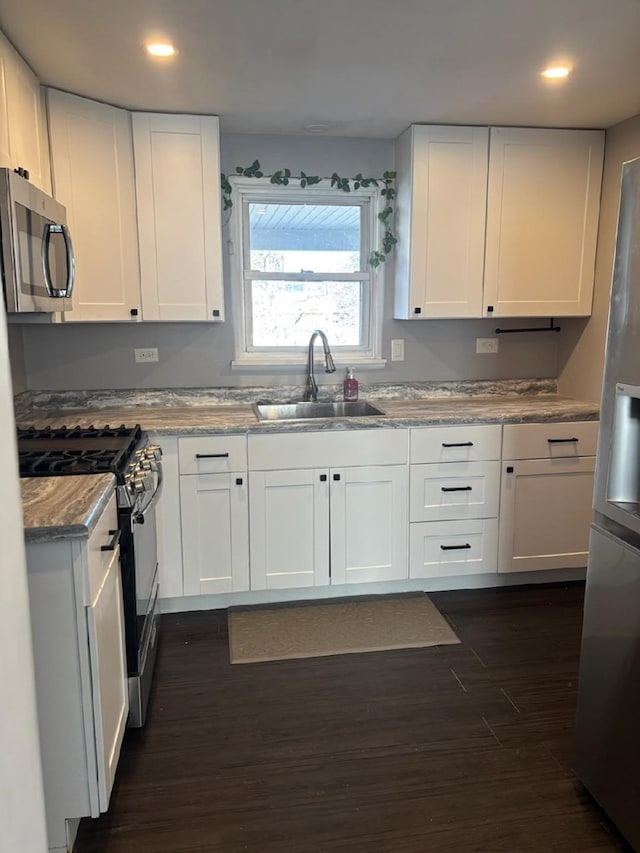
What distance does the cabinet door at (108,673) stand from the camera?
160cm

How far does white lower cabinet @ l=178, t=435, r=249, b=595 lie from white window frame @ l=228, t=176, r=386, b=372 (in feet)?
2.41

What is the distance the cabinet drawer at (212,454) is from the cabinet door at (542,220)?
1.52 meters

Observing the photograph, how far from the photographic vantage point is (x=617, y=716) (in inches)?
65.2

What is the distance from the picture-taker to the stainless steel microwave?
71.6 inches

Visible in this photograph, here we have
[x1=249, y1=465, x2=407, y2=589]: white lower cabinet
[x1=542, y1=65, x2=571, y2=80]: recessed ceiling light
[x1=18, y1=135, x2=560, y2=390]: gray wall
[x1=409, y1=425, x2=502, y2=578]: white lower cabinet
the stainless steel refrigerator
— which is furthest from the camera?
[x1=18, y1=135, x2=560, y2=390]: gray wall

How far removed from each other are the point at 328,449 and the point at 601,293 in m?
1.69

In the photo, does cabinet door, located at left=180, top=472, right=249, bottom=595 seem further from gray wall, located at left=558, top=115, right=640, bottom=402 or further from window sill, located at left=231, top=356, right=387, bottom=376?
gray wall, located at left=558, top=115, right=640, bottom=402

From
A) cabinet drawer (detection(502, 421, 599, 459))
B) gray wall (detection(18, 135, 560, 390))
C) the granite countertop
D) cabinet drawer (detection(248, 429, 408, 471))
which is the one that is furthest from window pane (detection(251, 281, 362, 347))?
cabinet drawer (detection(502, 421, 599, 459))

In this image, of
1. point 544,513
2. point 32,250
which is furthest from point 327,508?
point 32,250

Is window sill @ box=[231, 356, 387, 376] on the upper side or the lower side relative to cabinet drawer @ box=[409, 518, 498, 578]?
upper

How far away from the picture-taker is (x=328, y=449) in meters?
2.94

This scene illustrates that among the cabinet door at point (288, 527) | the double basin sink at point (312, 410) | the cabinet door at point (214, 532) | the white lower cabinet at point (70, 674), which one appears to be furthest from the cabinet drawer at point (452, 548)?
the white lower cabinet at point (70, 674)

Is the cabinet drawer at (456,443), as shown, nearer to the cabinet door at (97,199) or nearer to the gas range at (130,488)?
the gas range at (130,488)

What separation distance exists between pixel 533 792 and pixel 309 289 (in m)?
2.57
